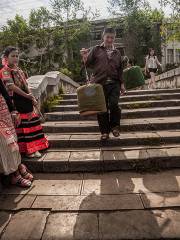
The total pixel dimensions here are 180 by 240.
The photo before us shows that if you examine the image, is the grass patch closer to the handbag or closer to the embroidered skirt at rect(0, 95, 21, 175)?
the handbag

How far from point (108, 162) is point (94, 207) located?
1054 millimetres

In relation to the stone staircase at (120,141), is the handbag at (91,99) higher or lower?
higher

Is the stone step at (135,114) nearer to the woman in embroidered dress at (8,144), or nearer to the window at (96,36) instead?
the woman in embroidered dress at (8,144)

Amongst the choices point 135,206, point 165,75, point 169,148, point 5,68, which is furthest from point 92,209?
point 165,75

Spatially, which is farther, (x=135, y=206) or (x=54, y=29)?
(x=54, y=29)

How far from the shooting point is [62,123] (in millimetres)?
5957

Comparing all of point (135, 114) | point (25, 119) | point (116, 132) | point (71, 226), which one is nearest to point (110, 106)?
point (116, 132)

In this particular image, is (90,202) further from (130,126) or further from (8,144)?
(130,126)

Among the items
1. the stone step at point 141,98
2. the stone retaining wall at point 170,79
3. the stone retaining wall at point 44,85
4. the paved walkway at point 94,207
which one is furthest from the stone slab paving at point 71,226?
the stone retaining wall at point 170,79

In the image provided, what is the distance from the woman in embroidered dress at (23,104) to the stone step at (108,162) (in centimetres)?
25

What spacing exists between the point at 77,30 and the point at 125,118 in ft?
87.9

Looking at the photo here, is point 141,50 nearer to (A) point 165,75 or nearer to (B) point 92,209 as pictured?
(A) point 165,75

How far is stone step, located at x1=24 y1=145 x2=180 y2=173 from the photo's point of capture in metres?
4.17

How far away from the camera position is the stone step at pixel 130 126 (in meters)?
5.42
